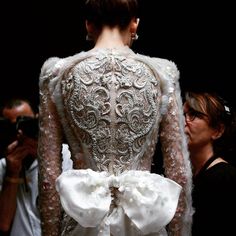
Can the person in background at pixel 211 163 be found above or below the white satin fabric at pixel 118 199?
below

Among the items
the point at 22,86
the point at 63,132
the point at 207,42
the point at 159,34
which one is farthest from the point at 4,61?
the point at 63,132

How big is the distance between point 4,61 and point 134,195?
2054mm

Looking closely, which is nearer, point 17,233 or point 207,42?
point 17,233

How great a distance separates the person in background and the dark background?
0.71 meters

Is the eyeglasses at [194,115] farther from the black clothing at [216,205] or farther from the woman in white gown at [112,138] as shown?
the woman in white gown at [112,138]

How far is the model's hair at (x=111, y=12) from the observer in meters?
2.05

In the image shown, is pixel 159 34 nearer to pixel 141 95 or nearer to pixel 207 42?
Result: pixel 207 42

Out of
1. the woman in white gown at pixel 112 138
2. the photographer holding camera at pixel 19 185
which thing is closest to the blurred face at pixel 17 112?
the photographer holding camera at pixel 19 185

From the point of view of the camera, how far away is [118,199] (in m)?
2.02

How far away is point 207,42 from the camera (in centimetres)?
362

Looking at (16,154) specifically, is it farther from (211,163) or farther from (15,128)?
(211,163)

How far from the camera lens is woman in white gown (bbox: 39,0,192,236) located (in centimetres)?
198

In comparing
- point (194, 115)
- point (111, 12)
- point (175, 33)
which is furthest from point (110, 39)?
point (175, 33)

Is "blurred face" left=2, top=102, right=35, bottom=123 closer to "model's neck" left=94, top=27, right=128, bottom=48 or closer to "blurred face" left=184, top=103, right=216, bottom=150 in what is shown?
"blurred face" left=184, top=103, right=216, bottom=150
